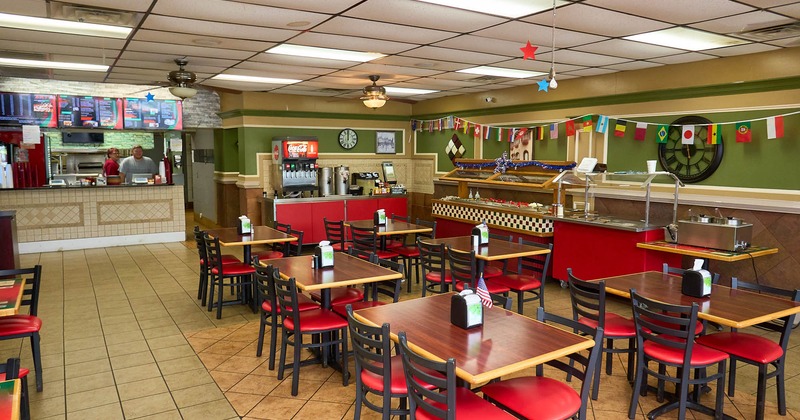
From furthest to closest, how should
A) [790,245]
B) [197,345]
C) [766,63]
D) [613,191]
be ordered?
1. [613,191]
2. [766,63]
3. [790,245]
4. [197,345]

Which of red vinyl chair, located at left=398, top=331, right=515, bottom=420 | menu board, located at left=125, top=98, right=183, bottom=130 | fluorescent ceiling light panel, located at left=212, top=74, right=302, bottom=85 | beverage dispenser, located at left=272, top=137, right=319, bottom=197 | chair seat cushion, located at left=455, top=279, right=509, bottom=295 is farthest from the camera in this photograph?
menu board, located at left=125, top=98, right=183, bottom=130

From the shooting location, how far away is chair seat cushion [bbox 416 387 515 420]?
265cm

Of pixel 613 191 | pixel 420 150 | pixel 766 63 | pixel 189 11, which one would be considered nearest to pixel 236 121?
pixel 420 150

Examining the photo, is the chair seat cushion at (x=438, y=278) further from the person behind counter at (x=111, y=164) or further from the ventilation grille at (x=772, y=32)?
the person behind counter at (x=111, y=164)

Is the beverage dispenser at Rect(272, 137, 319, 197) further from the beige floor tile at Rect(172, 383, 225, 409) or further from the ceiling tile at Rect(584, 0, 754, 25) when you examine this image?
the ceiling tile at Rect(584, 0, 754, 25)

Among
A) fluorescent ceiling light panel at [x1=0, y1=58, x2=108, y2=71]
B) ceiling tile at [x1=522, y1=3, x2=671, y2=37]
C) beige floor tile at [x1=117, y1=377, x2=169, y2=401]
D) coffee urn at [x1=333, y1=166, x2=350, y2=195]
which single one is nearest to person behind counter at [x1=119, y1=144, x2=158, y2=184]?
fluorescent ceiling light panel at [x1=0, y1=58, x2=108, y2=71]

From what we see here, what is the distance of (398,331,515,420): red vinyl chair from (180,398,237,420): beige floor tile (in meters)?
1.62

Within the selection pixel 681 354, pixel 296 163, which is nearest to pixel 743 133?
pixel 681 354

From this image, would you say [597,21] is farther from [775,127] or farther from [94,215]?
[94,215]

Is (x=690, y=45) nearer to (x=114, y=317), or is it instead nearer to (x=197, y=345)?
(x=197, y=345)

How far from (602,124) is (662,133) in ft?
3.04

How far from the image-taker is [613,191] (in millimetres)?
7125

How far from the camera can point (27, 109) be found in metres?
9.52

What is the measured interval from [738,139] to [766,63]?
92 cm
